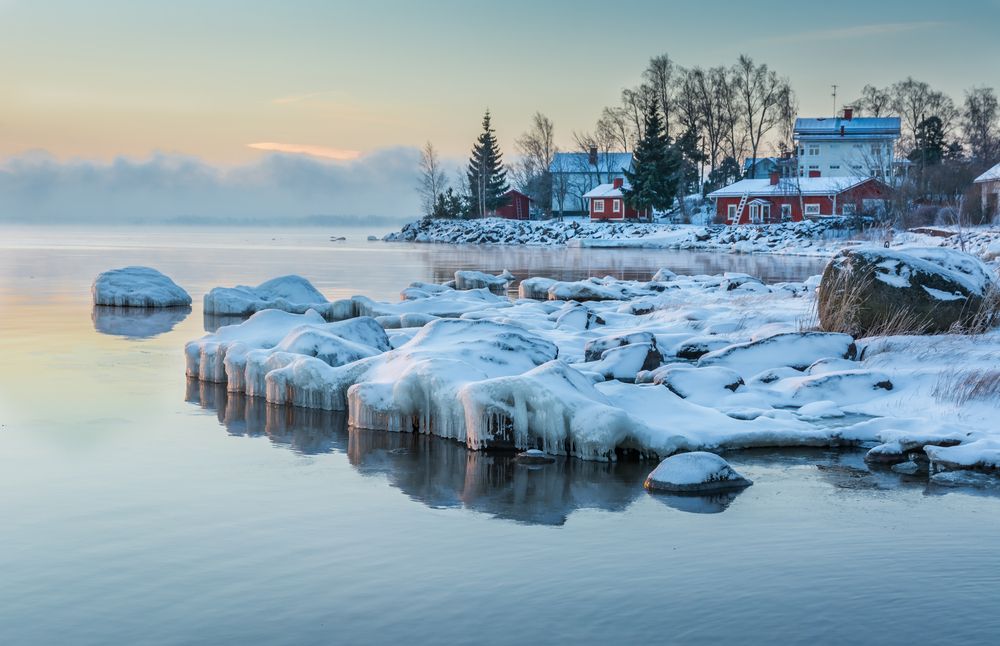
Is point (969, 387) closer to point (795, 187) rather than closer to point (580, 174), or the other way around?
point (795, 187)

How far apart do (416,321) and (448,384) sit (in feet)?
31.7

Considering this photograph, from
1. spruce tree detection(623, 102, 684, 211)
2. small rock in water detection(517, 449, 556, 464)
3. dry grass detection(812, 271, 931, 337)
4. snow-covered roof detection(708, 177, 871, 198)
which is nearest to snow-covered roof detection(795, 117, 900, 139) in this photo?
snow-covered roof detection(708, 177, 871, 198)

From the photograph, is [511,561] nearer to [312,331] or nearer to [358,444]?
[358,444]

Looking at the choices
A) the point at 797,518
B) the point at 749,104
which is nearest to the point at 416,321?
the point at 797,518

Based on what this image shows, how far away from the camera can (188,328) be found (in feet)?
71.1

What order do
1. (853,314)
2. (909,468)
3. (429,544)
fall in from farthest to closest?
(853,314)
(909,468)
(429,544)

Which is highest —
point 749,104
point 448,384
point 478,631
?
point 749,104

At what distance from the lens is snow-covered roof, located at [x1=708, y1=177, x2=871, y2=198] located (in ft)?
254

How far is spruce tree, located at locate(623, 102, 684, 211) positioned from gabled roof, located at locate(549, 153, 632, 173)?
19177mm

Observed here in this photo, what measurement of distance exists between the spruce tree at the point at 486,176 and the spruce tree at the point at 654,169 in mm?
20877

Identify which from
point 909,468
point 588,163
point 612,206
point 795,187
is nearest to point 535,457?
point 909,468

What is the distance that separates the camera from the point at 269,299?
25.4 meters

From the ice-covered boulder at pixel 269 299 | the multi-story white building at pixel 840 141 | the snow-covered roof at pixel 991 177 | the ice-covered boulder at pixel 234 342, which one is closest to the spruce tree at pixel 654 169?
the multi-story white building at pixel 840 141

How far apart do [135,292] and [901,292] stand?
713 inches
